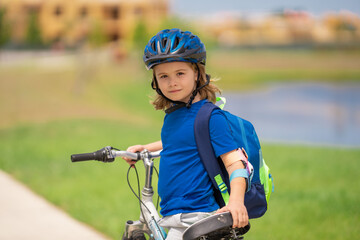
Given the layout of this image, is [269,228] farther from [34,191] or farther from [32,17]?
[32,17]

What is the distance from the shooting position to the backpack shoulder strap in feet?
8.68

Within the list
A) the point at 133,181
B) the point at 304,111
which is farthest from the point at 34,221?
the point at 304,111

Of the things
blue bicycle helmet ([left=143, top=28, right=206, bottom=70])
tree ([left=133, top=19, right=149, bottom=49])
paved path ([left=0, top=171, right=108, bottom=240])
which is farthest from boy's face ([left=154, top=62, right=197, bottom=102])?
tree ([left=133, top=19, right=149, bottom=49])

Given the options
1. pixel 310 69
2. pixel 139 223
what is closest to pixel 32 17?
pixel 310 69

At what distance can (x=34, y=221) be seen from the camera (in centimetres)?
590

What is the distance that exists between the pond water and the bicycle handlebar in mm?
20892

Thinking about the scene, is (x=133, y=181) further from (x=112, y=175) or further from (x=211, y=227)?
(x=211, y=227)

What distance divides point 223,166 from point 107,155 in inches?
30.6

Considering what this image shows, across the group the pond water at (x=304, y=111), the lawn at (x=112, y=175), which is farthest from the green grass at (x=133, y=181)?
the pond water at (x=304, y=111)

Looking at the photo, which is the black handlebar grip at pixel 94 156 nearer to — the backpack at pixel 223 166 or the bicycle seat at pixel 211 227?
the backpack at pixel 223 166

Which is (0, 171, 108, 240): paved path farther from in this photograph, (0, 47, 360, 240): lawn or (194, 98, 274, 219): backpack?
(194, 98, 274, 219): backpack

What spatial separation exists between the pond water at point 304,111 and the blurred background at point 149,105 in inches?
7.8

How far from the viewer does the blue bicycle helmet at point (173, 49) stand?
108 inches

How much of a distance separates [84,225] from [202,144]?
372 centimetres
